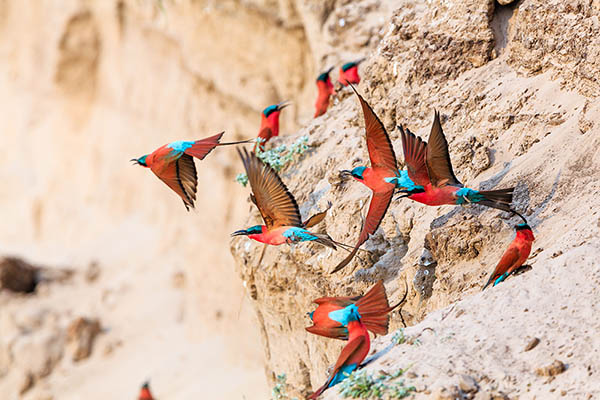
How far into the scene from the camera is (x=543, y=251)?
344cm

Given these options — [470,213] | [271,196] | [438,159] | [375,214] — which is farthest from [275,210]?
[470,213]

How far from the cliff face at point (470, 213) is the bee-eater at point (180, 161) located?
80 centimetres

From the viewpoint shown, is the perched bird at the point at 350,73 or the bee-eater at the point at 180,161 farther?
the perched bird at the point at 350,73

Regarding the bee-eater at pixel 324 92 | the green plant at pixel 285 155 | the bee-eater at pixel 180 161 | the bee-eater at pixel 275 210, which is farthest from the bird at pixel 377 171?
the bee-eater at pixel 324 92

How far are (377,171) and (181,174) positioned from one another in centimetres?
125

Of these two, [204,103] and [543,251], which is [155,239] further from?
[543,251]

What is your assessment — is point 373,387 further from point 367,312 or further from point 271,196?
point 271,196

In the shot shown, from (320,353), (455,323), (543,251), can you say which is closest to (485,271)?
(543,251)

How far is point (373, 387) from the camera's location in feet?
9.27

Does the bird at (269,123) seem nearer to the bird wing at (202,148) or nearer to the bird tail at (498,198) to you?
the bird wing at (202,148)

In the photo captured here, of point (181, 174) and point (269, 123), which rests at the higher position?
point (269, 123)

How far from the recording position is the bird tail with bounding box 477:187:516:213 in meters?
3.57

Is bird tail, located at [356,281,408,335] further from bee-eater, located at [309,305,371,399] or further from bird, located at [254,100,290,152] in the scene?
bird, located at [254,100,290,152]

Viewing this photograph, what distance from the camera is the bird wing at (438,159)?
3701mm
